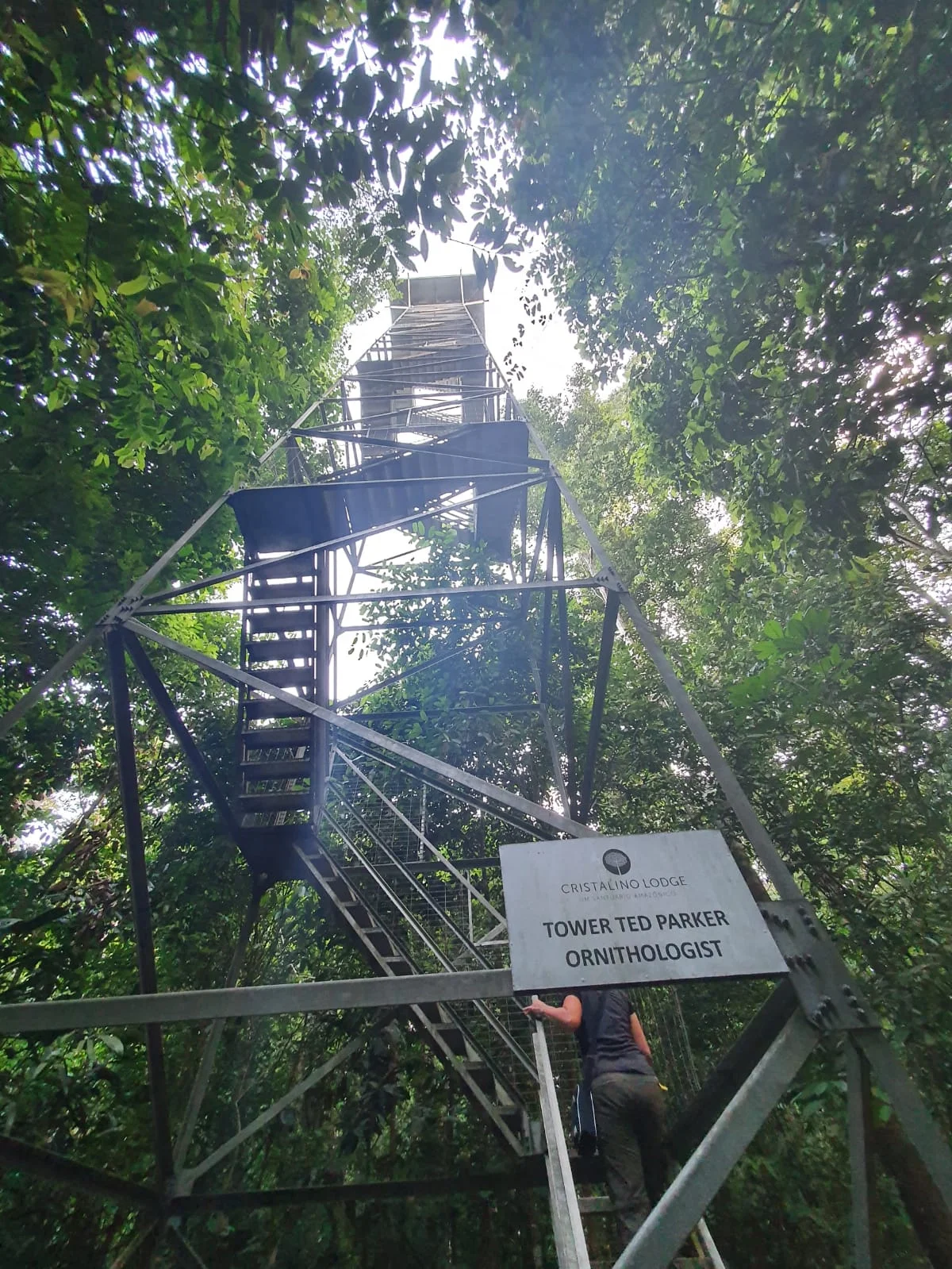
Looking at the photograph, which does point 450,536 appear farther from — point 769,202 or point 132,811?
point 132,811

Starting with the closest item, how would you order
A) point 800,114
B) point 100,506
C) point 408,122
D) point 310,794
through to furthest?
point 408,122
point 800,114
point 100,506
point 310,794

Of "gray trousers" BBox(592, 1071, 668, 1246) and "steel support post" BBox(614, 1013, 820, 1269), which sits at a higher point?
"steel support post" BBox(614, 1013, 820, 1269)

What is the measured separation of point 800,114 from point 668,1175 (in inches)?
222

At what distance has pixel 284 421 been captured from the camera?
625 cm

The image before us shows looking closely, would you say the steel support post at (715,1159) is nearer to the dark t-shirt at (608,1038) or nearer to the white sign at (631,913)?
the white sign at (631,913)

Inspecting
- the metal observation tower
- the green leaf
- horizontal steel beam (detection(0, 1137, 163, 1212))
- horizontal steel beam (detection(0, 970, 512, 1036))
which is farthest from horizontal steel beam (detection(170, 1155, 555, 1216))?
the green leaf

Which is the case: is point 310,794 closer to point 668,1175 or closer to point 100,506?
point 100,506

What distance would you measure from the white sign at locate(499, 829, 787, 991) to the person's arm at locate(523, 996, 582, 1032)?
1444mm

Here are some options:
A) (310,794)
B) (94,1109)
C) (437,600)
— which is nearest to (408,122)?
(310,794)

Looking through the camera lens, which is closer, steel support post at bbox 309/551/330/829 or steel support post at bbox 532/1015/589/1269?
steel support post at bbox 532/1015/589/1269

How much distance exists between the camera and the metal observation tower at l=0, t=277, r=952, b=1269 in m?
1.82

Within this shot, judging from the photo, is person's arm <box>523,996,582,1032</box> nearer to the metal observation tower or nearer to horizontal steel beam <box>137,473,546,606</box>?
the metal observation tower

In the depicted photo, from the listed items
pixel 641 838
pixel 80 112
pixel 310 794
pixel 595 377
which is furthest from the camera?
pixel 595 377

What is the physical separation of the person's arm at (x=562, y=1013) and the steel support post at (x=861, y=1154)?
1.50 meters
